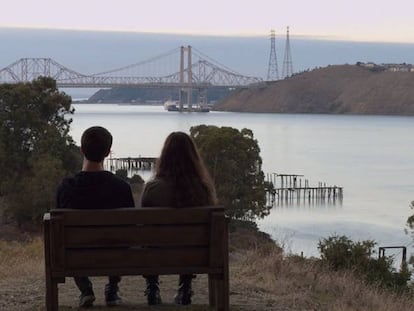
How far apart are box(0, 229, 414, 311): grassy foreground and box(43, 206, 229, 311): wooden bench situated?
0.61 metres

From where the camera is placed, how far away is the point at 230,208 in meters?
37.9

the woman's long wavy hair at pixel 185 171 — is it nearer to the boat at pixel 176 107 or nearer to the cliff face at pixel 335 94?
the boat at pixel 176 107

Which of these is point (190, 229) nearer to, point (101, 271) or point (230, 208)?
point (101, 271)

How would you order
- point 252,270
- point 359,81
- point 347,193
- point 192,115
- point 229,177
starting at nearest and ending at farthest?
point 252,270 < point 229,177 < point 347,193 < point 192,115 < point 359,81

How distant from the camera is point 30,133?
129 ft

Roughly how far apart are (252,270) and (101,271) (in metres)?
2.85

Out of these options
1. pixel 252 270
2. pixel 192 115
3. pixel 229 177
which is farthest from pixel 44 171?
pixel 192 115

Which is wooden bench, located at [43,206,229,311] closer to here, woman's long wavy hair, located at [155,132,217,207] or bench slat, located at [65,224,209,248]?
bench slat, located at [65,224,209,248]

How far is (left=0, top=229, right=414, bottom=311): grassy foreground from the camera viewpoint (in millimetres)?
6059

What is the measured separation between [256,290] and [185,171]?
72.3 inches

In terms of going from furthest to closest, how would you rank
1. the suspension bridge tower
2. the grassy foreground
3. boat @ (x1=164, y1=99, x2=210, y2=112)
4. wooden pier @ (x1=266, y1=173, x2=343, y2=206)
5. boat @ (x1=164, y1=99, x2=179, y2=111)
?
boat @ (x1=164, y1=99, x2=179, y2=111), boat @ (x1=164, y1=99, x2=210, y2=112), the suspension bridge tower, wooden pier @ (x1=266, y1=173, x2=343, y2=206), the grassy foreground

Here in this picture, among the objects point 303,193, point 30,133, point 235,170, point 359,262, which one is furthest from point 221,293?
point 303,193

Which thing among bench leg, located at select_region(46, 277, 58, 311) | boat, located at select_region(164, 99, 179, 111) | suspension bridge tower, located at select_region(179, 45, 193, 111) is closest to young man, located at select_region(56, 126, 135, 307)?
bench leg, located at select_region(46, 277, 58, 311)

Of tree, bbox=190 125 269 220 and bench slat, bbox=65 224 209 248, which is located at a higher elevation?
bench slat, bbox=65 224 209 248
